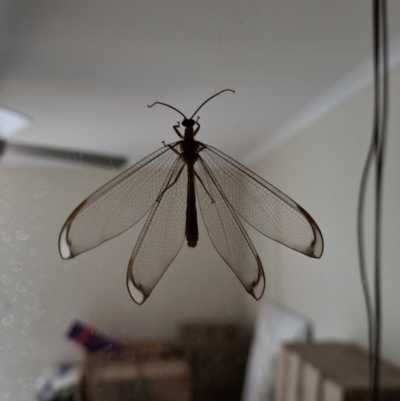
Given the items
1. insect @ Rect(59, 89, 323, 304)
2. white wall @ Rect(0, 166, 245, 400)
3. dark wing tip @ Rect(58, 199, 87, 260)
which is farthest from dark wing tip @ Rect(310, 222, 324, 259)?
dark wing tip @ Rect(58, 199, 87, 260)

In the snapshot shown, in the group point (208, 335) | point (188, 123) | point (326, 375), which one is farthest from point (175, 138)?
point (326, 375)

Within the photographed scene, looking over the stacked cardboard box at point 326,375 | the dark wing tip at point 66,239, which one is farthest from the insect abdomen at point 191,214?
the stacked cardboard box at point 326,375

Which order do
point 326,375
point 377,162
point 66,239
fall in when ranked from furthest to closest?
point 377,162 → point 326,375 → point 66,239

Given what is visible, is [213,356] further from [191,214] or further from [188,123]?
[188,123]

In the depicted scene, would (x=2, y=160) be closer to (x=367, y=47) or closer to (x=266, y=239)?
(x=266, y=239)

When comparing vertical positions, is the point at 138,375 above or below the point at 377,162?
below

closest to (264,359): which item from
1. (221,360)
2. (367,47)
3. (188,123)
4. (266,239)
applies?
(221,360)
